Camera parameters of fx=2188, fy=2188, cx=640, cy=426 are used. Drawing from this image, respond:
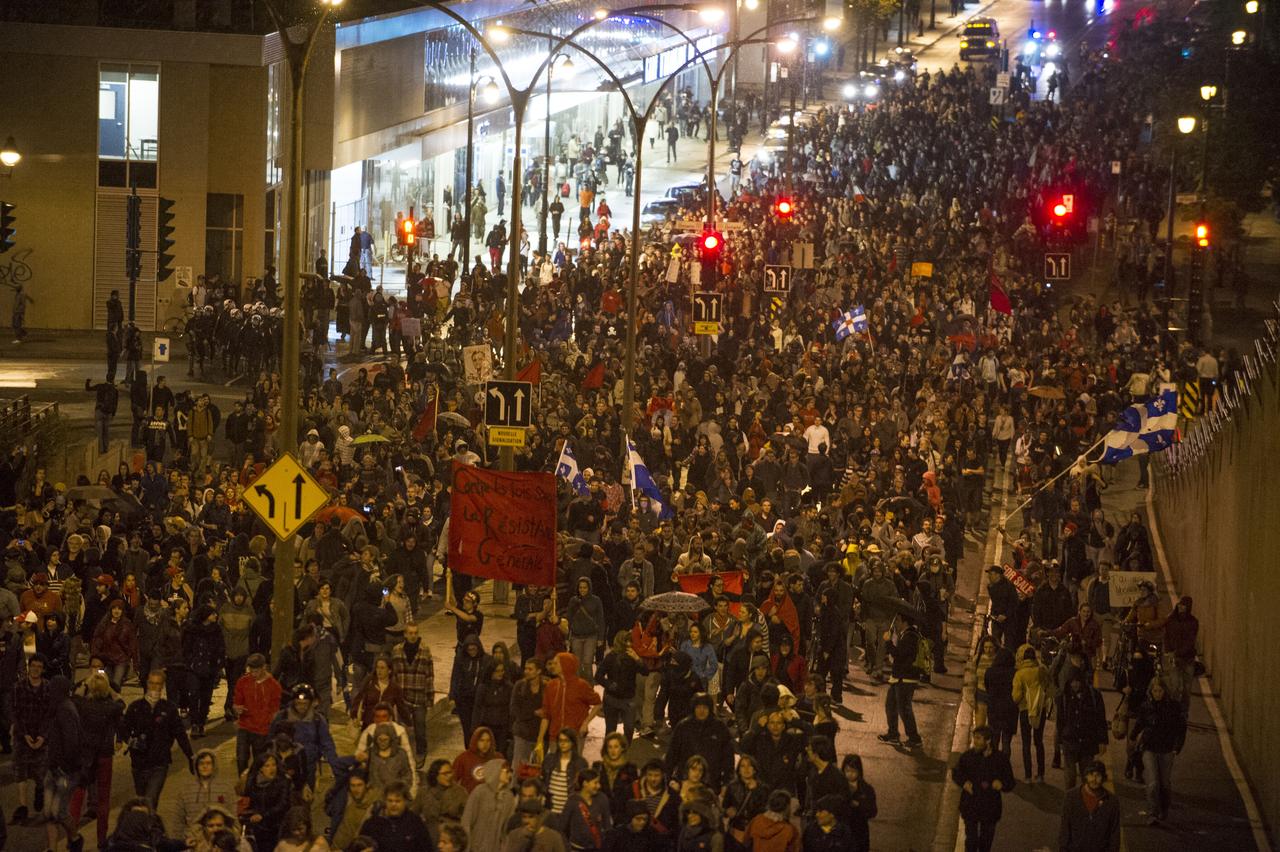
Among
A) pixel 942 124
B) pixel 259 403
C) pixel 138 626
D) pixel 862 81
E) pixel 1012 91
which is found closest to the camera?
pixel 138 626

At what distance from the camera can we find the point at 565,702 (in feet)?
55.7

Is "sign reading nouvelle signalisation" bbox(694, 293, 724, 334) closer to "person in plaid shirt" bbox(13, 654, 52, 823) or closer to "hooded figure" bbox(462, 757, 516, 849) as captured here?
"person in plaid shirt" bbox(13, 654, 52, 823)

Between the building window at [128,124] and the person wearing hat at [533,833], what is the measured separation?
3855 cm

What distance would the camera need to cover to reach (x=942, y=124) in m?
69.4

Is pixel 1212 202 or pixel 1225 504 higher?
pixel 1212 202

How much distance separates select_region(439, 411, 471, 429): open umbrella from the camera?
104 ft

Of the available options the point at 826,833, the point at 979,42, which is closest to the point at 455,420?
the point at 826,833

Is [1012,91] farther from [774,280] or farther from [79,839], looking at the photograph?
[79,839]

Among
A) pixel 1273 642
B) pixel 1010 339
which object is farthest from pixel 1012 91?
pixel 1273 642

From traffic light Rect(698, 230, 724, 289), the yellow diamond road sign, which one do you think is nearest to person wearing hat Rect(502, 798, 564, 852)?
the yellow diamond road sign

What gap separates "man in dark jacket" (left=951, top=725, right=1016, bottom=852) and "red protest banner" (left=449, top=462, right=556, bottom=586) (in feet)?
18.2

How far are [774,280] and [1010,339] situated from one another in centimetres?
476

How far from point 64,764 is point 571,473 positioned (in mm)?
11945

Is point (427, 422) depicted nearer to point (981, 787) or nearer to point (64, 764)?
point (64, 764)
